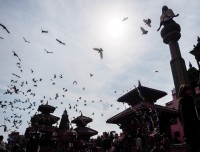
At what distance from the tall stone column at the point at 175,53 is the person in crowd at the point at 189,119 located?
12.6 m

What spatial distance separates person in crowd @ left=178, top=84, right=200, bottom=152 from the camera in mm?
4532

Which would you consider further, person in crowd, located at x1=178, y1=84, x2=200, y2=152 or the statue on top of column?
the statue on top of column

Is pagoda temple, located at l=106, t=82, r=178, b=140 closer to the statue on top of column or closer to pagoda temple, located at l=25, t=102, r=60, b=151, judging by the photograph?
the statue on top of column

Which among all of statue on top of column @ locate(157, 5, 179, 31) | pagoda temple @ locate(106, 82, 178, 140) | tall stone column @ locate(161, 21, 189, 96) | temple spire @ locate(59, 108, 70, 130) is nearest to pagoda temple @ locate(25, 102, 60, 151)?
temple spire @ locate(59, 108, 70, 130)

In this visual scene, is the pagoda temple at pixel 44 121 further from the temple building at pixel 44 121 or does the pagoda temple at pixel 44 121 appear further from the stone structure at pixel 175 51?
the stone structure at pixel 175 51

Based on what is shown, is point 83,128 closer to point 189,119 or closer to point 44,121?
point 44,121

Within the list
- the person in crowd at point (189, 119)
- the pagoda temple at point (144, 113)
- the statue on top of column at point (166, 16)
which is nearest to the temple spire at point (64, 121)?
the pagoda temple at point (144, 113)

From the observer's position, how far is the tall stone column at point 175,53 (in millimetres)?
16922

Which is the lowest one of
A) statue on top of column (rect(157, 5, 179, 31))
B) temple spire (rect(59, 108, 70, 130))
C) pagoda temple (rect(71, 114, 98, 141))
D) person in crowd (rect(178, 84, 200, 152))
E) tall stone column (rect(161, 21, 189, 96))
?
person in crowd (rect(178, 84, 200, 152))

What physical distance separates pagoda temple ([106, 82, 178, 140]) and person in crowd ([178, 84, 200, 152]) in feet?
34.2

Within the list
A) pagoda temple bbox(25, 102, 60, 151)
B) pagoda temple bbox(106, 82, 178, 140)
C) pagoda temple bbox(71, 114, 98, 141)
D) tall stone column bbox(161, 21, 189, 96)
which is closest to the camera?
pagoda temple bbox(106, 82, 178, 140)

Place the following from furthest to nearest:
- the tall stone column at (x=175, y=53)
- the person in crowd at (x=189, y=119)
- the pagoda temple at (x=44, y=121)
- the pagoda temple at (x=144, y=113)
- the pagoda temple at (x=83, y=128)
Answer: the pagoda temple at (x=44, y=121), the pagoda temple at (x=83, y=128), the tall stone column at (x=175, y=53), the pagoda temple at (x=144, y=113), the person in crowd at (x=189, y=119)

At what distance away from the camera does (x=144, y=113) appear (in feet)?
53.1

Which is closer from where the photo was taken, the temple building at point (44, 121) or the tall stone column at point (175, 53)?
the tall stone column at point (175, 53)
